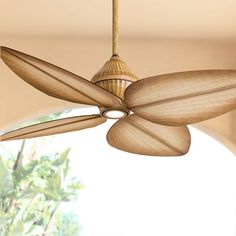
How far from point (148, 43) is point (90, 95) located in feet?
6.11

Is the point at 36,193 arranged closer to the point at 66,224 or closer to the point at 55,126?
the point at 66,224

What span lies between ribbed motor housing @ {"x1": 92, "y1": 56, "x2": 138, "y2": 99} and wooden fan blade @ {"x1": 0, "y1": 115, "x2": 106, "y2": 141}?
17 cm

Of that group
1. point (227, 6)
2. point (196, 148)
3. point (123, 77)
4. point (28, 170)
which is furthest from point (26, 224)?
point (123, 77)

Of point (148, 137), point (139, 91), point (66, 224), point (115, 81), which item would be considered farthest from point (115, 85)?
point (66, 224)

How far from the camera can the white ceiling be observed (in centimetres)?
281

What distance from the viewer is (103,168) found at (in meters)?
5.79

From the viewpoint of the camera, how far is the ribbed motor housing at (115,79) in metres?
1.55

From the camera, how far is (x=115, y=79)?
61.5 inches

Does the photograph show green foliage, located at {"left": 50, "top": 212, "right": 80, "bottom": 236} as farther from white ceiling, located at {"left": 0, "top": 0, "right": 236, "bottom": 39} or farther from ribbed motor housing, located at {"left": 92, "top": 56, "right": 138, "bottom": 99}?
ribbed motor housing, located at {"left": 92, "top": 56, "right": 138, "bottom": 99}

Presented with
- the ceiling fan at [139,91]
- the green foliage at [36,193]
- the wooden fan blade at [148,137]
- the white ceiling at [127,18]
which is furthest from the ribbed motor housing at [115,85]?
the green foliage at [36,193]

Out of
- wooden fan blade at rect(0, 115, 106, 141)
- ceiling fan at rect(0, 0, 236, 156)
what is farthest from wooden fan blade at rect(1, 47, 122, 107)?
wooden fan blade at rect(0, 115, 106, 141)

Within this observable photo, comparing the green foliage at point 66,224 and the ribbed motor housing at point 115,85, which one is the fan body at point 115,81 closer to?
the ribbed motor housing at point 115,85

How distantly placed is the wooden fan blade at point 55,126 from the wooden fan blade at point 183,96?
0.29 m

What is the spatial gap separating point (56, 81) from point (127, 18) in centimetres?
162
